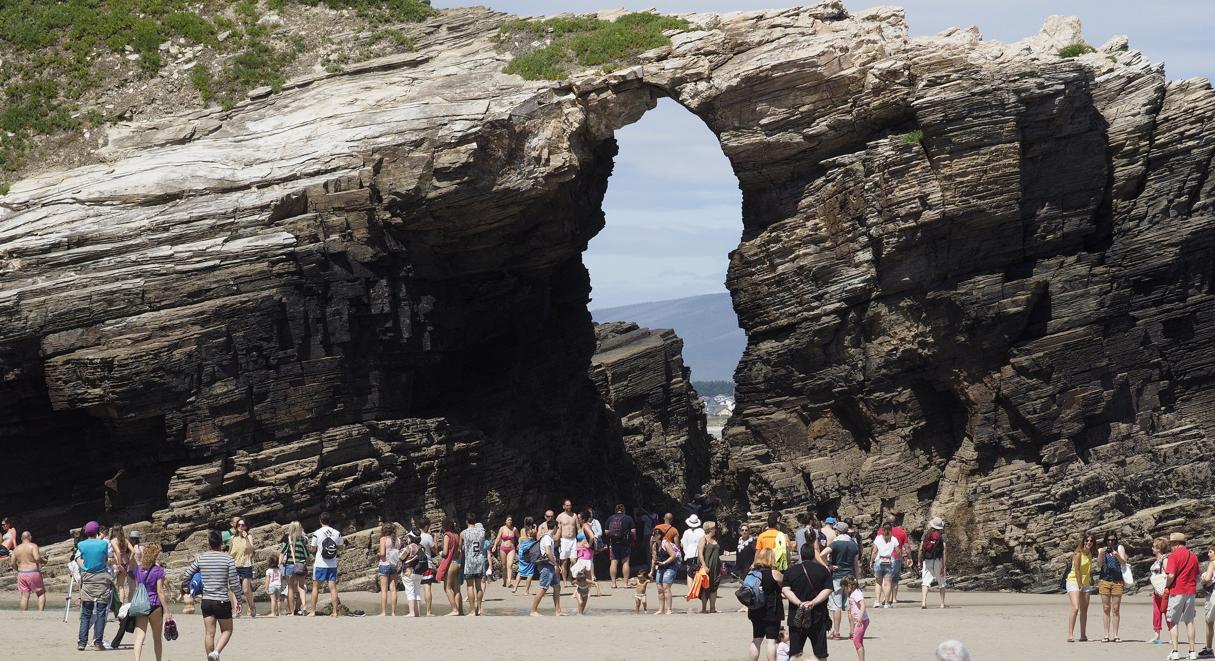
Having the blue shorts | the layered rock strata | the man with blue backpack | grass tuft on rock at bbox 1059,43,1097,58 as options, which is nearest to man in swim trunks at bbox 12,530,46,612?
the blue shorts

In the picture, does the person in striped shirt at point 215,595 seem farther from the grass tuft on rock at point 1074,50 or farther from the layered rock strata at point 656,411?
the layered rock strata at point 656,411

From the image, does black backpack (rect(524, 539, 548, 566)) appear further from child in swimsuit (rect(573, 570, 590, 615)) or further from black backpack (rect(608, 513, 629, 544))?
black backpack (rect(608, 513, 629, 544))

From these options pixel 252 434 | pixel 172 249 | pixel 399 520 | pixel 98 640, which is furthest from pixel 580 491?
pixel 98 640

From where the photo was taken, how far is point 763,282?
142ft

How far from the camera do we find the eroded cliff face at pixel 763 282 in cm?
3825

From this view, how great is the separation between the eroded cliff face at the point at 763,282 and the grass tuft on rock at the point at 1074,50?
17.9 inches

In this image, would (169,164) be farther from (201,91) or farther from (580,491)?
(580,491)

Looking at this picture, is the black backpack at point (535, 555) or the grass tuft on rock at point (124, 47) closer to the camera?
the black backpack at point (535, 555)

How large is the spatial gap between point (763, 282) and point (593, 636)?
1772cm

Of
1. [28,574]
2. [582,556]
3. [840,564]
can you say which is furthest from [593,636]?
[28,574]

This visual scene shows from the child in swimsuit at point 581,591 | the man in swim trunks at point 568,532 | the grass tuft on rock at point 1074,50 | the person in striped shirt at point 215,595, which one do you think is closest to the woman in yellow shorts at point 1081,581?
the child in swimsuit at point 581,591

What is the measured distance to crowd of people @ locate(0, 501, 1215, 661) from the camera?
888 inches

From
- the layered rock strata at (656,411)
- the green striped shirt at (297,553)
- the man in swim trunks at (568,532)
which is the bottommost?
the green striped shirt at (297,553)

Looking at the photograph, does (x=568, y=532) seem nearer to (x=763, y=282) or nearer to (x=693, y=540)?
(x=693, y=540)
